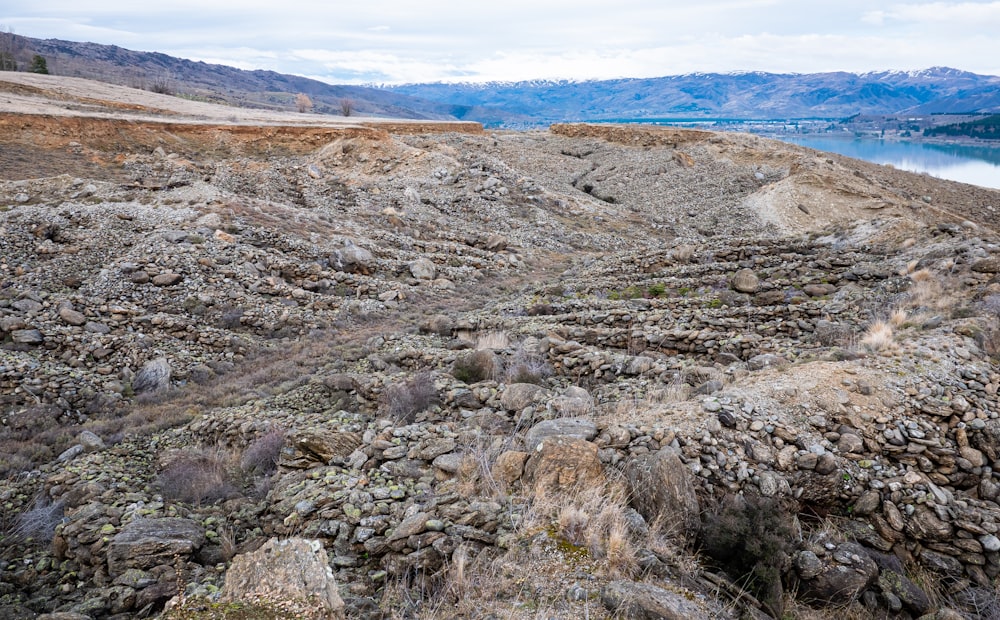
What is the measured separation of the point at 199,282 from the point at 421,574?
10.3 metres

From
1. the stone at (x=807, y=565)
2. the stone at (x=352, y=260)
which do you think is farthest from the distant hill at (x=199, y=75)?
the stone at (x=807, y=565)

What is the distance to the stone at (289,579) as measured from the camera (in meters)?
3.07

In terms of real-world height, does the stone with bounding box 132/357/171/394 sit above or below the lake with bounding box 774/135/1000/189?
below

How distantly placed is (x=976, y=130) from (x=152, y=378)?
409 ft

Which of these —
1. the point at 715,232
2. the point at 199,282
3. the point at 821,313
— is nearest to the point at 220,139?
the point at 199,282

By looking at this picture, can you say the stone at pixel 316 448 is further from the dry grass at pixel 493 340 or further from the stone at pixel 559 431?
the dry grass at pixel 493 340

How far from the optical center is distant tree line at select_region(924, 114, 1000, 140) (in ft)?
292

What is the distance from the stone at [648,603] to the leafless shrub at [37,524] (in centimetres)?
Result: 471

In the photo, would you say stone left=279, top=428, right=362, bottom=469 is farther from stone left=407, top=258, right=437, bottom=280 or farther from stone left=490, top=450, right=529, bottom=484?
stone left=407, top=258, right=437, bottom=280

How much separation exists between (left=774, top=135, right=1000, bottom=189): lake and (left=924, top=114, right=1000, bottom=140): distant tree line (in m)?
5.08

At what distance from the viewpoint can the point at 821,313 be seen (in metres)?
8.48

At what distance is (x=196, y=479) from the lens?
5355 millimetres

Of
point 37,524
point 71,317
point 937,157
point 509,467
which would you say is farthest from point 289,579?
point 937,157

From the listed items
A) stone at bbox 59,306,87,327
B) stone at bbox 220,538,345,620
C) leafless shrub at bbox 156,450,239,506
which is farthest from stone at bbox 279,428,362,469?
stone at bbox 59,306,87,327
